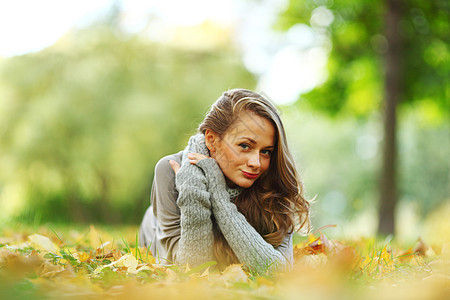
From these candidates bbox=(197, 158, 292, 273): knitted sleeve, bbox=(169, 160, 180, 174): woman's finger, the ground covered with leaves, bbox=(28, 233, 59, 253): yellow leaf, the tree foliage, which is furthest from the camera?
the tree foliage

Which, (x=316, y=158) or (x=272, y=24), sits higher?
(x=272, y=24)

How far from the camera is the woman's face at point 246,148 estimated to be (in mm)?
2174

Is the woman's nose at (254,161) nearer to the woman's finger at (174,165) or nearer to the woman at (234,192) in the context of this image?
the woman at (234,192)

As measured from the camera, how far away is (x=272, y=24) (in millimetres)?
8953

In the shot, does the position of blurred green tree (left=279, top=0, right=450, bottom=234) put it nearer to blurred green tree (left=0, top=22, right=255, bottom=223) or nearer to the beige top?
blurred green tree (left=0, top=22, right=255, bottom=223)

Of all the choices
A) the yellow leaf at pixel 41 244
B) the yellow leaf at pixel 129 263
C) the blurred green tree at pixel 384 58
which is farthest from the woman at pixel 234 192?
the blurred green tree at pixel 384 58

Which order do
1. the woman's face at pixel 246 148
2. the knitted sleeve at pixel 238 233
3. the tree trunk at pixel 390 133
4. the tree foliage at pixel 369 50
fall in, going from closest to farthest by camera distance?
the knitted sleeve at pixel 238 233
the woman's face at pixel 246 148
the tree trunk at pixel 390 133
the tree foliage at pixel 369 50

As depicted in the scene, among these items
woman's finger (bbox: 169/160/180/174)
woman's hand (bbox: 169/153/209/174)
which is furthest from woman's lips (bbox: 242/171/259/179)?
woman's finger (bbox: 169/160/180/174)

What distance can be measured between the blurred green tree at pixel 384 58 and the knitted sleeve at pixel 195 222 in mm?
5667

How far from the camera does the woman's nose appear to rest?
2148mm

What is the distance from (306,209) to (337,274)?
3.68 feet

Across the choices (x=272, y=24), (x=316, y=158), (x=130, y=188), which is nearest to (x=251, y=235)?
(x=272, y=24)

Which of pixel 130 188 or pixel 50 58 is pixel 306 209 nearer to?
pixel 130 188

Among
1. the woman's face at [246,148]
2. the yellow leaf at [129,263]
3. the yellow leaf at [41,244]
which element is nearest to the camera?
the yellow leaf at [129,263]
